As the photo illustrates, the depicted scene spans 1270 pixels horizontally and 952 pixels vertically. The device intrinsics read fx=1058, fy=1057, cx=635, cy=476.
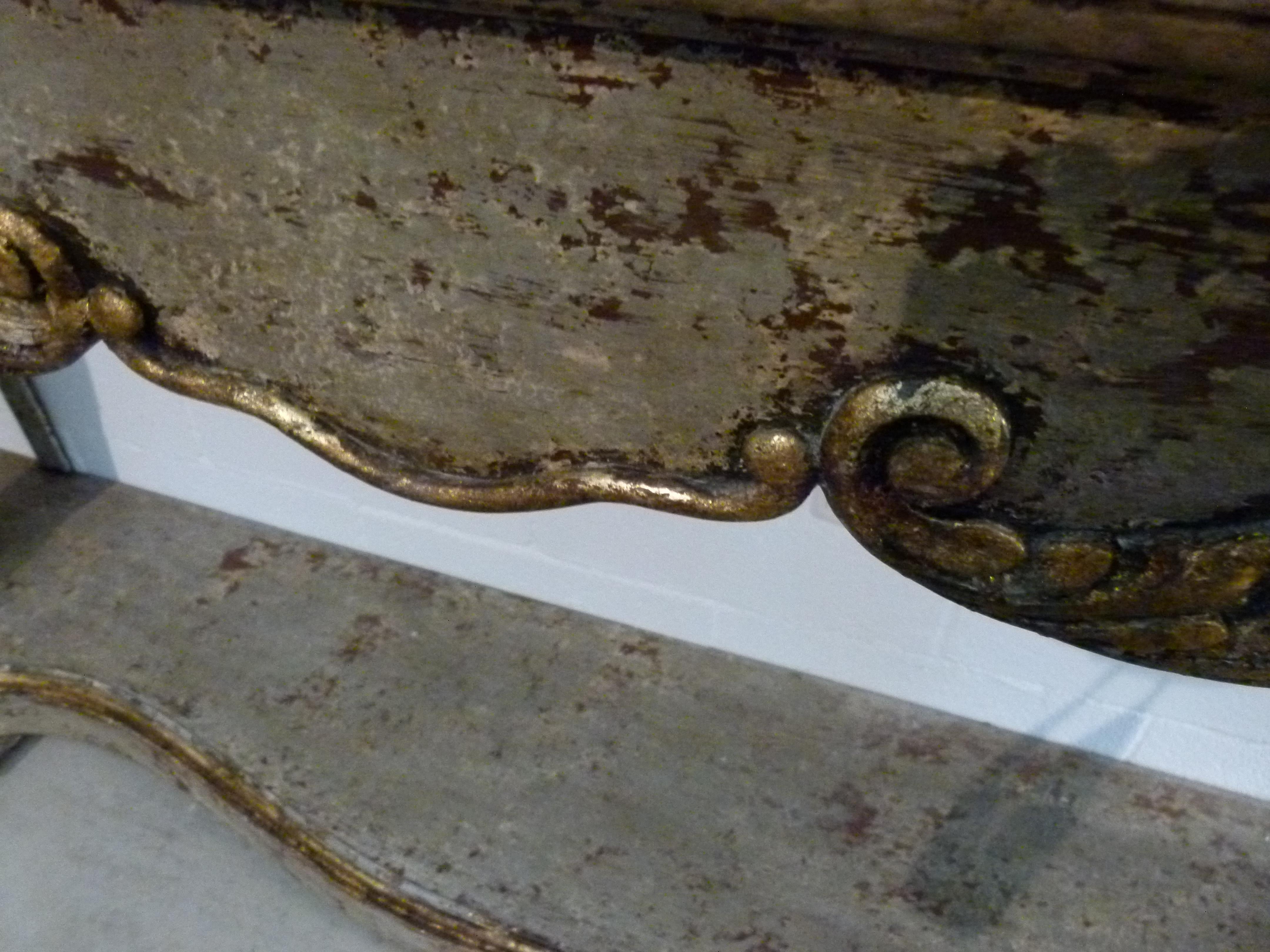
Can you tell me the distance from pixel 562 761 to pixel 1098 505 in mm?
662

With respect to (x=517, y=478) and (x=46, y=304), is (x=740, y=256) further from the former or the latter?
(x=46, y=304)

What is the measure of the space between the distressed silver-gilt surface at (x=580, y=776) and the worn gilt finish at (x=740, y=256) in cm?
52

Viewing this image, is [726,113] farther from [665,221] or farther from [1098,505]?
[1098,505]

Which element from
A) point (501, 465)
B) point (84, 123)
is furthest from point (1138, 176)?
point (84, 123)

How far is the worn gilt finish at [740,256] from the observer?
0.92 ft

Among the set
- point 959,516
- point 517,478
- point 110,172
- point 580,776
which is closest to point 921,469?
point 959,516

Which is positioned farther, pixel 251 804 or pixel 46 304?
pixel 251 804

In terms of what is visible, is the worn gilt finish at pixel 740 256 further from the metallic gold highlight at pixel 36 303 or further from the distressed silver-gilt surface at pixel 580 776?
the distressed silver-gilt surface at pixel 580 776

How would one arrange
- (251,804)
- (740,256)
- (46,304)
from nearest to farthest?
(740,256) → (46,304) → (251,804)

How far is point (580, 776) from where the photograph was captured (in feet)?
2.96

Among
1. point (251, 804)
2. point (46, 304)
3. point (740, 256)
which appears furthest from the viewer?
point (251, 804)

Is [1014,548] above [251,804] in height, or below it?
above

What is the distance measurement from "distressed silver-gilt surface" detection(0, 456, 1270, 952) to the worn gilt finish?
0.52m

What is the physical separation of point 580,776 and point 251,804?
0.90ft
